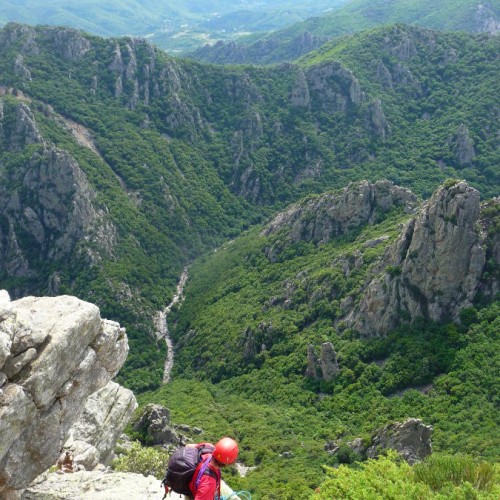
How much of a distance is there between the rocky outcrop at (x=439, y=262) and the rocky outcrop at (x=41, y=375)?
65.8m

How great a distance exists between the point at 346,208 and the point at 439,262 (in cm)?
4007

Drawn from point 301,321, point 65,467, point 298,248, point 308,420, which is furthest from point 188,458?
point 298,248

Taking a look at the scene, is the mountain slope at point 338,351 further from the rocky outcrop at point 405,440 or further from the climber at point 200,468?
the climber at point 200,468

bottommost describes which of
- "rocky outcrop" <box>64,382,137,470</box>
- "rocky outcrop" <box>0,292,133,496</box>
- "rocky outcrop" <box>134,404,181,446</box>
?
"rocky outcrop" <box>134,404,181,446</box>

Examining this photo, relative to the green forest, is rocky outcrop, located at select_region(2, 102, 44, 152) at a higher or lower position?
higher

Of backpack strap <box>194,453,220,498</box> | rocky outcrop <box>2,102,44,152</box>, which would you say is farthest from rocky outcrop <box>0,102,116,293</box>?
backpack strap <box>194,453,220,498</box>

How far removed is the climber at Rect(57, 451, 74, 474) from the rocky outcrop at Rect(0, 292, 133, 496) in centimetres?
569

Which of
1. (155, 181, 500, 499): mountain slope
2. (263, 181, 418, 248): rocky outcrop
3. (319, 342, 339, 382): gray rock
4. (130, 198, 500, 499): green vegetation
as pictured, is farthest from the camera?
(263, 181, 418, 248): rocky outcrop

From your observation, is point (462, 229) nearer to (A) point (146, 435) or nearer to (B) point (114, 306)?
(A) point (146, 435)

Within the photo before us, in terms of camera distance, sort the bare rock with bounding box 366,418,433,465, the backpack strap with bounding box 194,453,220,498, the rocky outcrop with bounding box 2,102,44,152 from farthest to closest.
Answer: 1. the rocky outcrop with bounding box 2,102,44,152
2. the bare rock with bounding box 366,418,433,465
3. the backpack strap with bounding box 194,453,220,498

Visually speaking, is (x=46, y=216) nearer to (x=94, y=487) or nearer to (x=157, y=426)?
(x=157, y=426)

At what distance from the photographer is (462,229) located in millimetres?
85250

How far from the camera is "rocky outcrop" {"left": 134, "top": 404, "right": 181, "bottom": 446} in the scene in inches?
2687

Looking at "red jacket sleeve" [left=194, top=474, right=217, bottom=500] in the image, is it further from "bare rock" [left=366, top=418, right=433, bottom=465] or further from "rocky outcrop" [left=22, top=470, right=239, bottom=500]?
"bare rock" [left=366, top=418, right=433, bottom=465]
